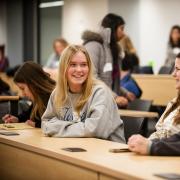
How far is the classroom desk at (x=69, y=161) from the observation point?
76.0 inches

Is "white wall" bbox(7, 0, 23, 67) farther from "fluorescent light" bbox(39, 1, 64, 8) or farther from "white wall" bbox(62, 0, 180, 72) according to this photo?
"white wall" bbox(62, 0, 180, 72)

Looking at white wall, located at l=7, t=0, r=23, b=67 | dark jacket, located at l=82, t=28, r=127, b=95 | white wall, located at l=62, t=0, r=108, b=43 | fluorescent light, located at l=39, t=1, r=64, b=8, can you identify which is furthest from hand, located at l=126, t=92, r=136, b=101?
white wall, located at l=7, t=0, r=23, b=67

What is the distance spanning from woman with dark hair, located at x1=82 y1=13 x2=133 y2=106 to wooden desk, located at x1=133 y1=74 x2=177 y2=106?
2484 mm

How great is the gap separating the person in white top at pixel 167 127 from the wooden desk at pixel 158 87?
4504 mm

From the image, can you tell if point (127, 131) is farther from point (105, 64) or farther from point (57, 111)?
point (105, 64)

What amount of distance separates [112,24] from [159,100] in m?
2.97

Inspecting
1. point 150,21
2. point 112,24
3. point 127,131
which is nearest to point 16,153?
point 127,131

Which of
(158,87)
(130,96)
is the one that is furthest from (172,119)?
(158,87)

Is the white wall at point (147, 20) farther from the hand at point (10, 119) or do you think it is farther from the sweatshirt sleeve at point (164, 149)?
the sweatshirt sleeve at point (164, 149)

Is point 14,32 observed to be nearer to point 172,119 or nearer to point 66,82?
point 66,82

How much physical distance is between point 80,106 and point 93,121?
20 cm

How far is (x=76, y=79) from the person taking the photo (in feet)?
10.1

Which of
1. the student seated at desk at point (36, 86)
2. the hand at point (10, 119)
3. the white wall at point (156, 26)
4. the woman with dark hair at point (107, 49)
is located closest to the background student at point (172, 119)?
the student seated at desk at point (36, 86)

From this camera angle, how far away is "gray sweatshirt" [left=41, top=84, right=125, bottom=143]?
2.85 metres
